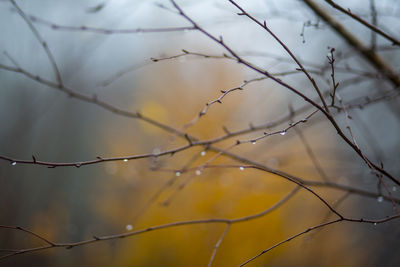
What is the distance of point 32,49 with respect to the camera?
228cm

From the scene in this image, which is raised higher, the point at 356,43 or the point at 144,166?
the point at 144,166

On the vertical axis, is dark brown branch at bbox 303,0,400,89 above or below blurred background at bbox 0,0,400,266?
below

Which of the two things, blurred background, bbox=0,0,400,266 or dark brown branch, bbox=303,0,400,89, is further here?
blurred background, bbox=0,0,400,266

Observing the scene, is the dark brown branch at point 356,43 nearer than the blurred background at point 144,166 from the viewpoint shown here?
Yes

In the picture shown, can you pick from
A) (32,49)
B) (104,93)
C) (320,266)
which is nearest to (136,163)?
(104,93)

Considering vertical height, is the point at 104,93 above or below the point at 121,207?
above

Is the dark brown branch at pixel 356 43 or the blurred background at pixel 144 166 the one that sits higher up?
the blurred background at pixel 144 166

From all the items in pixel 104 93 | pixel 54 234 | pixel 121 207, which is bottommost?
pixel 54 234

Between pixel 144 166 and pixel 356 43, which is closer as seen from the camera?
pixel 356 43

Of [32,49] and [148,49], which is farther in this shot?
[148,49]

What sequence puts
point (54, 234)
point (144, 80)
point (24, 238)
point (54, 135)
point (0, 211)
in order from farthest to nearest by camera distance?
point (144, 80), point (54, 135), point (54, 234), point (24, 238), point (0, 211)

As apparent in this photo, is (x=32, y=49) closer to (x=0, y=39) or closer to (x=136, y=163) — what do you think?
(x=0, y=39)

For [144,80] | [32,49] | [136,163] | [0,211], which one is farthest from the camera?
[144,80]

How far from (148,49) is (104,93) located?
1.28 meters
